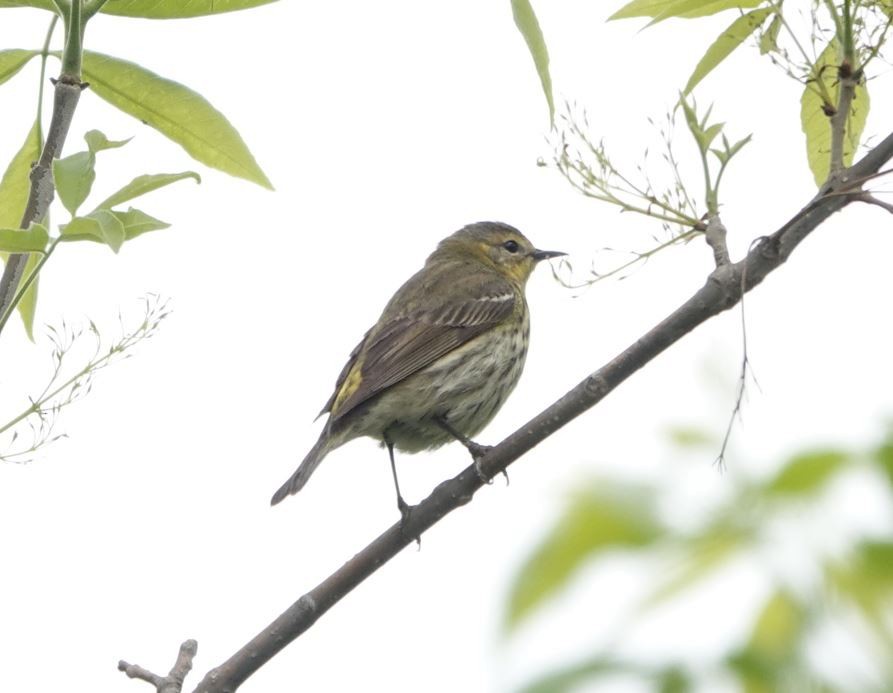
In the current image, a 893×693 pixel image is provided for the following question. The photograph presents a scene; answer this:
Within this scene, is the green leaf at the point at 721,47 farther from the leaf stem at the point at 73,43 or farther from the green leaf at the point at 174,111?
the leaf stem at the point at 73,43

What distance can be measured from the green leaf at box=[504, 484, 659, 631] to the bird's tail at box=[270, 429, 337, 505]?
5338 millimetres

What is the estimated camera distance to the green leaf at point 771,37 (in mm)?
3344

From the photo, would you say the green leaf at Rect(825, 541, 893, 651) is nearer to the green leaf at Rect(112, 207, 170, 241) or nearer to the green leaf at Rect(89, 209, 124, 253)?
the green leaf at Rect(89, 209, 124, 253)

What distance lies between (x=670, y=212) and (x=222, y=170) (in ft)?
4.09

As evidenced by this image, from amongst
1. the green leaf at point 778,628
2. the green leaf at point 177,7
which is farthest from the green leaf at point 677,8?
the green leaf at point 778,628

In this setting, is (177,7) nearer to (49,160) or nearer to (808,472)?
(49,160)

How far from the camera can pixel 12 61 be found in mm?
3543

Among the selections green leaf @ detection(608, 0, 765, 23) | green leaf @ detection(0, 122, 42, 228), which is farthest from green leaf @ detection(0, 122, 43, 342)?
green leaf @ detection(608, 0, 765, 23)

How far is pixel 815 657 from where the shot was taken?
115 cm

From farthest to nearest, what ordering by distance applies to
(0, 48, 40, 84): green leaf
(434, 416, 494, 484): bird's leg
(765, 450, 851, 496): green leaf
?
1. (434, 416, 494, 484): bird's leg
2. (0, 48, 40, 84): green leaf
3. (765, 450, 851, 496): green leaf

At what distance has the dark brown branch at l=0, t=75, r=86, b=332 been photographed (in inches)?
127

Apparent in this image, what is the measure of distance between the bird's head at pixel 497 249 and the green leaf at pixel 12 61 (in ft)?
19.9

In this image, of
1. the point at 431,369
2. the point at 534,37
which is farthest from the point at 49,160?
the point at 431,369

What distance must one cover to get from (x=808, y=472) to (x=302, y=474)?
5511 mm
